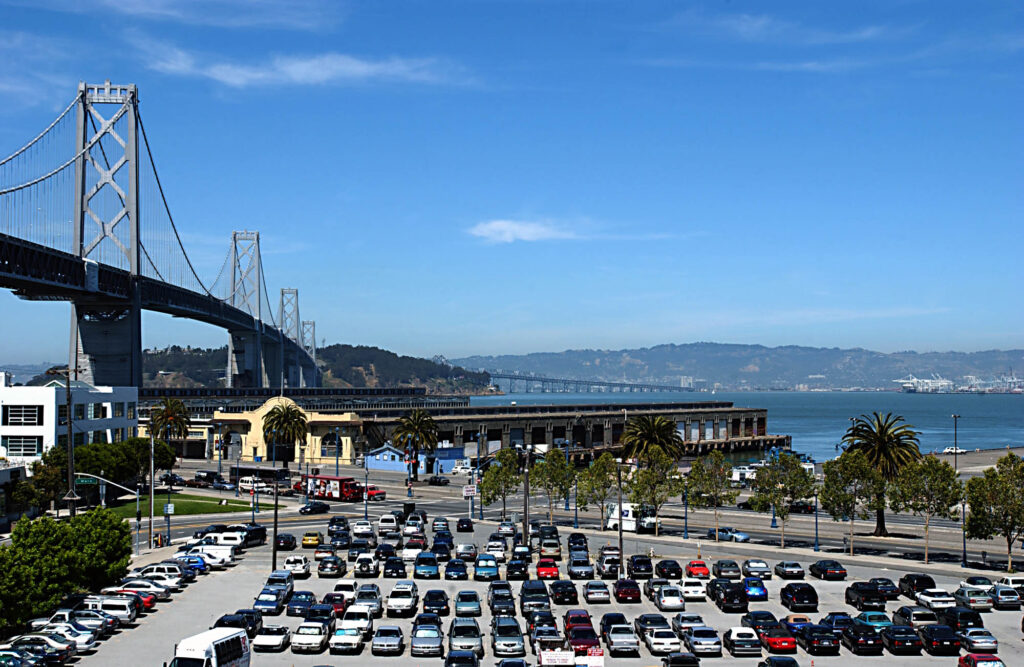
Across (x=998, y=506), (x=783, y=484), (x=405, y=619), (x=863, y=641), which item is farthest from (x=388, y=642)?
(x=783, y=484)

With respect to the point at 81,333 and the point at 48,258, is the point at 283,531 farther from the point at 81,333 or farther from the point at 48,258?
the point at 81,333

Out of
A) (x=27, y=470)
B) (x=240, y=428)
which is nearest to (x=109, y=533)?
(x=27, y=470)

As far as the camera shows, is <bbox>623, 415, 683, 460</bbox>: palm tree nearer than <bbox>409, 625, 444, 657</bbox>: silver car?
No

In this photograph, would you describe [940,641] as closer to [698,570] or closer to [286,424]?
[698,570]

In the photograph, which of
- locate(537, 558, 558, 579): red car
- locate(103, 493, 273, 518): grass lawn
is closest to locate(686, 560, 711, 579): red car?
locate(537, 558, 558, 579): red car

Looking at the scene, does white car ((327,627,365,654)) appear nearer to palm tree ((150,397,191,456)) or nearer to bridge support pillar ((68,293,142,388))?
bridge support pillar ((68,293,142,388))

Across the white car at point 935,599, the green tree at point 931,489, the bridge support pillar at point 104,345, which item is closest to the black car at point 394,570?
the white car at point 935,599

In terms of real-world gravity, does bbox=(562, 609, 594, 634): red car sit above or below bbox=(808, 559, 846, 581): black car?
above
